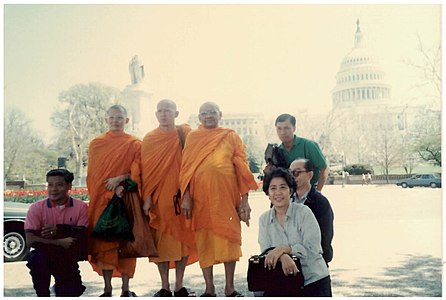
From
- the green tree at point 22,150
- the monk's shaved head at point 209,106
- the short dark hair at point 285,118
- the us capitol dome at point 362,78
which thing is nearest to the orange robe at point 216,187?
the monk's shaved head at point 209,106

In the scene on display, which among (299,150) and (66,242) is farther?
(299,150)

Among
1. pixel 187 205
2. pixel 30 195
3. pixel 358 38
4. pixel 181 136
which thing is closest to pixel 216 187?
pixel 187 205

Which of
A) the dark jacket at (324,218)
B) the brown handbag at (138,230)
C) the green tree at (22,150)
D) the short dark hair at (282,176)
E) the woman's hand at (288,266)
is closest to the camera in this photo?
the woman's hand at (288,266)

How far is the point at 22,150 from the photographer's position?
506 centimetres

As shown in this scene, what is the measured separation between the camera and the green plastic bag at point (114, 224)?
179 inches

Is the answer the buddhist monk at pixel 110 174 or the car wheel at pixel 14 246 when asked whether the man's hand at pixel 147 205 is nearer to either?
the buddhist monk at pixel 110 174

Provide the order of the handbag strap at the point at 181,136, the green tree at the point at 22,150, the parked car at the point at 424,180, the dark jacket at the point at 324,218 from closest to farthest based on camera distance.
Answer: the dark jacket at the point at 324,218 → the handbag strap at the point at 181,136 → the parked car at the point at 424,180 → the green tree at the point at 22,150

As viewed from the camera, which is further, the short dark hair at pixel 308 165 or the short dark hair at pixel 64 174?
the short dark hair at pixel 64 174

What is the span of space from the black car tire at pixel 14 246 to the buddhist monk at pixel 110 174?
0.76 m

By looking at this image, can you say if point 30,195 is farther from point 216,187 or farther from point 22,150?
point 216,187

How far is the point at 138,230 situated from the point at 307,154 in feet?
5.33

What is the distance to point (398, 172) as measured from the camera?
16.7 ft

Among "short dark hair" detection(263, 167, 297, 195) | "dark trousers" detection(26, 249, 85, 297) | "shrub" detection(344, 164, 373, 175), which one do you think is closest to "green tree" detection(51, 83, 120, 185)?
"dark trousers" detection(26, 249, 85, 297)

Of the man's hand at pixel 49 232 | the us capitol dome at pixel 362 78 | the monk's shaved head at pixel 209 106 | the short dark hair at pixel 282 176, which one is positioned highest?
the us capitol dome at pixel 362 78
